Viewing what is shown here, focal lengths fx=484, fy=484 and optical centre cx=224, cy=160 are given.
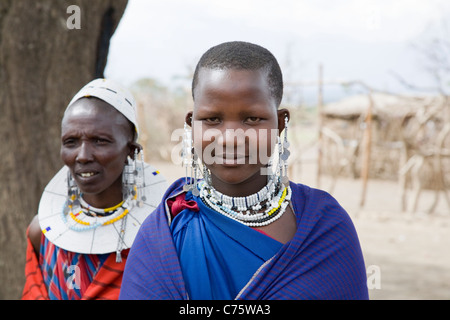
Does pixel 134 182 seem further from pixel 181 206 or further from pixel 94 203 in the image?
pixel 181 206

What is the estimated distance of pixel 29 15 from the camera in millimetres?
3307

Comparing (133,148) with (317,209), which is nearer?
(317,209)

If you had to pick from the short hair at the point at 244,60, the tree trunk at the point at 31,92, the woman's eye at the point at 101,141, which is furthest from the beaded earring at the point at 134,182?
the tree trunk at the point at 31,92

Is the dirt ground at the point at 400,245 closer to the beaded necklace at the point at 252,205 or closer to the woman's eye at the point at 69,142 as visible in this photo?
the beaded necklace at the point at 252,205

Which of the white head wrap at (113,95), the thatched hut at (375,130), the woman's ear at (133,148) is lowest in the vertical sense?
the thatched hut at (375,130)

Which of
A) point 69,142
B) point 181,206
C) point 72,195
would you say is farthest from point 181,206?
point 72,195

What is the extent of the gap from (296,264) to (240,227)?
0.21m

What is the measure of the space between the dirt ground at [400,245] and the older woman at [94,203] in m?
2.47

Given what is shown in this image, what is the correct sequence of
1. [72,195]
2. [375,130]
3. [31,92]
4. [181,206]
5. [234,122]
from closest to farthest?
[234,122], [181,206], [72,195], [31,92], [375,130]

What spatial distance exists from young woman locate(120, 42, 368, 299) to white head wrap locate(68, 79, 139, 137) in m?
0.72

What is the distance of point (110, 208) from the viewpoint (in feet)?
7.45

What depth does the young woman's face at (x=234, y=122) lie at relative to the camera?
148 centimetres

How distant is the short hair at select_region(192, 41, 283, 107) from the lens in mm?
1522

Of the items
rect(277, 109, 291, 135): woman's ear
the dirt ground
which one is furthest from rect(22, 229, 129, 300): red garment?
the dirt ground
